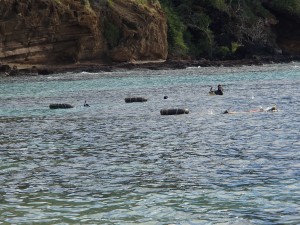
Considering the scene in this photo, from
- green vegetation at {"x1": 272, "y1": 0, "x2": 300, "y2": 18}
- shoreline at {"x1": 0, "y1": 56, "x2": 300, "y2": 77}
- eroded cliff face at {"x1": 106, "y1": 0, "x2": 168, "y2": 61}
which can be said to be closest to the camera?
shoreline at {"x1": 0, "y1": 56, "x2": 300, "y2": 77}

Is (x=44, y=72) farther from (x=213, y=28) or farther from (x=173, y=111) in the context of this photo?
(x=173, y=111)

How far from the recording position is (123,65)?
74.9 m

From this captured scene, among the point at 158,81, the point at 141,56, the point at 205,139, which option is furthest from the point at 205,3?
the point at 205,139

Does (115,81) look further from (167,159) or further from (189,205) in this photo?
(189,205)

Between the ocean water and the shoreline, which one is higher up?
the shoreline

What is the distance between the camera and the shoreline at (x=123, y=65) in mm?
67812

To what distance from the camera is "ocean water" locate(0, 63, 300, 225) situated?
12.4 m

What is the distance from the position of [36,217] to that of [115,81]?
44.8 metres

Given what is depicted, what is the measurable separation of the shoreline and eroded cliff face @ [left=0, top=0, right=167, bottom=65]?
39.2 inches

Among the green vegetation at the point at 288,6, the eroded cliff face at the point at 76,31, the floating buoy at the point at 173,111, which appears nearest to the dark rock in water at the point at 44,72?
the eroded cliff face at the point at 76,31

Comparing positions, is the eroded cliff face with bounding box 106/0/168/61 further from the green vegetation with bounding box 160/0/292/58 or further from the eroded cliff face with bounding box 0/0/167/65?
the green vegetation with bounding box 160/0/292/58

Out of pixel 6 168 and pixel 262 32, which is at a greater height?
pixel 262 32

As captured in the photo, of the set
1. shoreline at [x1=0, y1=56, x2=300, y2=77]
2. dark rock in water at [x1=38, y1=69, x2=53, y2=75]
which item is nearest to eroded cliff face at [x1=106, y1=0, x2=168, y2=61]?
shoreline at [x1=0, y1=56, x2=300, y2=77]

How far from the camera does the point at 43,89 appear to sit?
49594mm
